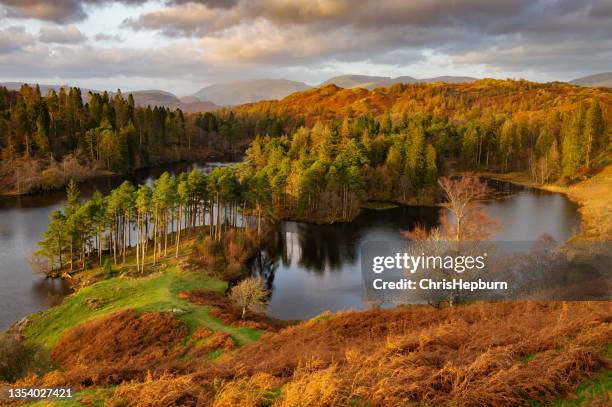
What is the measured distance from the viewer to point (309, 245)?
2238 inches

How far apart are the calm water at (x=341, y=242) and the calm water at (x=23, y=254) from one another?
2023cm

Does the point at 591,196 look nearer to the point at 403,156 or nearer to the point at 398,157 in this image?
the point at 403,156

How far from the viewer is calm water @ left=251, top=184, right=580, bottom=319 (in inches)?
1563

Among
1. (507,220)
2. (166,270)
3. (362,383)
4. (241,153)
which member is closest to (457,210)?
(362,383)

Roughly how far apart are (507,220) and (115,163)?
86.2m

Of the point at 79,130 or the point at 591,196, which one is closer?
the point at 591,196

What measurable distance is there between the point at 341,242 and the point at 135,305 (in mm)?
31538

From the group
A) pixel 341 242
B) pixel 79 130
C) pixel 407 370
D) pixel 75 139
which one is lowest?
pixel 341 242

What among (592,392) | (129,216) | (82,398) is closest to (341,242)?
(129,216)

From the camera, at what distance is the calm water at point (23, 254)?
3834 cm

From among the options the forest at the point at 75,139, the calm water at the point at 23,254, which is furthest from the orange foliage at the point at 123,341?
the forest at the point at 75,139

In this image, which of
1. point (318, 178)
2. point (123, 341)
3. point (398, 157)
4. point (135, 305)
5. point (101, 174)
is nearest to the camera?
point (123, 341)

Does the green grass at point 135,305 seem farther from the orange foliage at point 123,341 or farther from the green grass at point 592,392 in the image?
the green grass at point 592,392

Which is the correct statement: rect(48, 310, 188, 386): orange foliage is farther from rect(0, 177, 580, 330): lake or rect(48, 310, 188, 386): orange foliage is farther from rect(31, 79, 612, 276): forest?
rect(31, 79, 612, 276): forest
